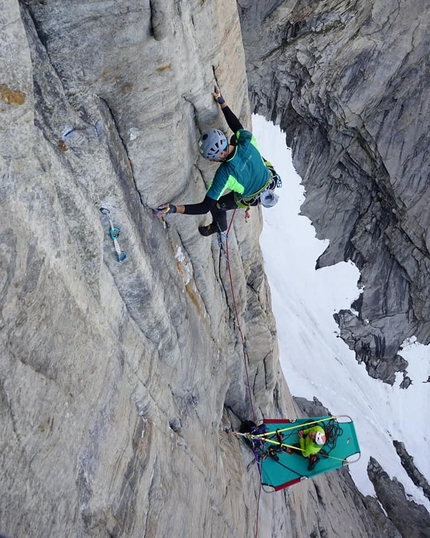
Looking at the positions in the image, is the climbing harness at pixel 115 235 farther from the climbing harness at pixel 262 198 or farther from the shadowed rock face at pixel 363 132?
the shadowed rock face at pixel 363 132

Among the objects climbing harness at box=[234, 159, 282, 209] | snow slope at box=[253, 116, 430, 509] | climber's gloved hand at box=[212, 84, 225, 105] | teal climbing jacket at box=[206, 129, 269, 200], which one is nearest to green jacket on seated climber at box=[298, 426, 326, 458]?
climbing harness at box=[234, 159, 282, 209]

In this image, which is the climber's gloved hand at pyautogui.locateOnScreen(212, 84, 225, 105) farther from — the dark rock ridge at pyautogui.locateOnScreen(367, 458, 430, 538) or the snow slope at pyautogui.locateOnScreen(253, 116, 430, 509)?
the dark rock ridge at pyautogui.locateOnScreen(367, 458, 430, 538)

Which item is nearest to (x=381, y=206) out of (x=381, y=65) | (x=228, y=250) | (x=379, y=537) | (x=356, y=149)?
(x=356, y=149)

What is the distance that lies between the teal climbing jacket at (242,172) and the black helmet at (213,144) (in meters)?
0.31

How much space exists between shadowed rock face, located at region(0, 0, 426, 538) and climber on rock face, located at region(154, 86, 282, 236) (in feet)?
0.83

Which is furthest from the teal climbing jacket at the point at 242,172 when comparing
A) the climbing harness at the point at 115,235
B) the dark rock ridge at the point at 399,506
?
the dark rock ridge at the point at 399,506

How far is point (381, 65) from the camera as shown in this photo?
25.5 m

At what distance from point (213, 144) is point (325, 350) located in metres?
23.5

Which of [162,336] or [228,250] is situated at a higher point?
[228,250]

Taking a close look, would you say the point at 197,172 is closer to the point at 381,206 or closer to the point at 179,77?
the point at 179,77

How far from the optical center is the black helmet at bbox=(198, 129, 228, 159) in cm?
600

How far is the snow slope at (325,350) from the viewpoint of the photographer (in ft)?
81.4

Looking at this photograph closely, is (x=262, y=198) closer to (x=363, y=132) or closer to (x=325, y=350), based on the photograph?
(x=325, y=350)

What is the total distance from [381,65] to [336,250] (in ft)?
40.1
